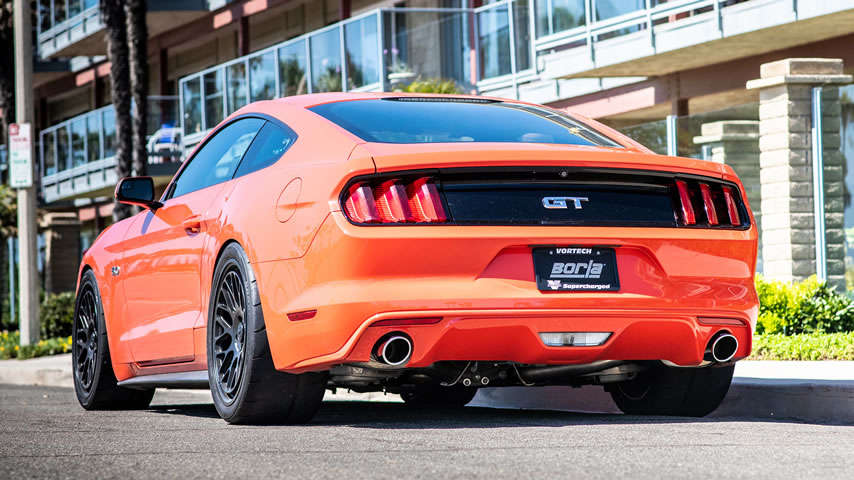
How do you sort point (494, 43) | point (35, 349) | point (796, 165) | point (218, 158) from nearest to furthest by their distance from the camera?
point (218, 158), point (796, 165), point (35, 349), point (494, 43)

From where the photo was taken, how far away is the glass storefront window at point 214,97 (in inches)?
964

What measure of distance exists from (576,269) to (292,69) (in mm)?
17310

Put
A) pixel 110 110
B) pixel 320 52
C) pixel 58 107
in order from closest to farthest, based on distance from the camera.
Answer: pixel 320 52 → pixel 110 110 → pixel 58 107

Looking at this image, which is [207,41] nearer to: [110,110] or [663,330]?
[110,110]

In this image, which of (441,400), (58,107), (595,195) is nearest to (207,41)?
(58,107)

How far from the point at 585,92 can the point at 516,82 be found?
1055mm

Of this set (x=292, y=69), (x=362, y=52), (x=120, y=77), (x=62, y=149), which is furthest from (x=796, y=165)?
(x=62, y=149)

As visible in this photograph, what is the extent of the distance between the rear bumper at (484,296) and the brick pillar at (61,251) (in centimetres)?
3299

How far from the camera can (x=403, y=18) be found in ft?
66.7

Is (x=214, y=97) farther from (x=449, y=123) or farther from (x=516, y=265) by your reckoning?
(x=516, y=265)

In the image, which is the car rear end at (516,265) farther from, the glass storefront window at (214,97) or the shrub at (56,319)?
the glass storefront window at (214,97)

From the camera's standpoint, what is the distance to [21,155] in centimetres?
1772

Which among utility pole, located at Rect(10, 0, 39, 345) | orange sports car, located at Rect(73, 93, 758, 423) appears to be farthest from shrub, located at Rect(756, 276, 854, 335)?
utility pole, located at Rect(10, 0, 39, 345)

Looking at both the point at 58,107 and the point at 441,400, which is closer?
the point at 441,400
